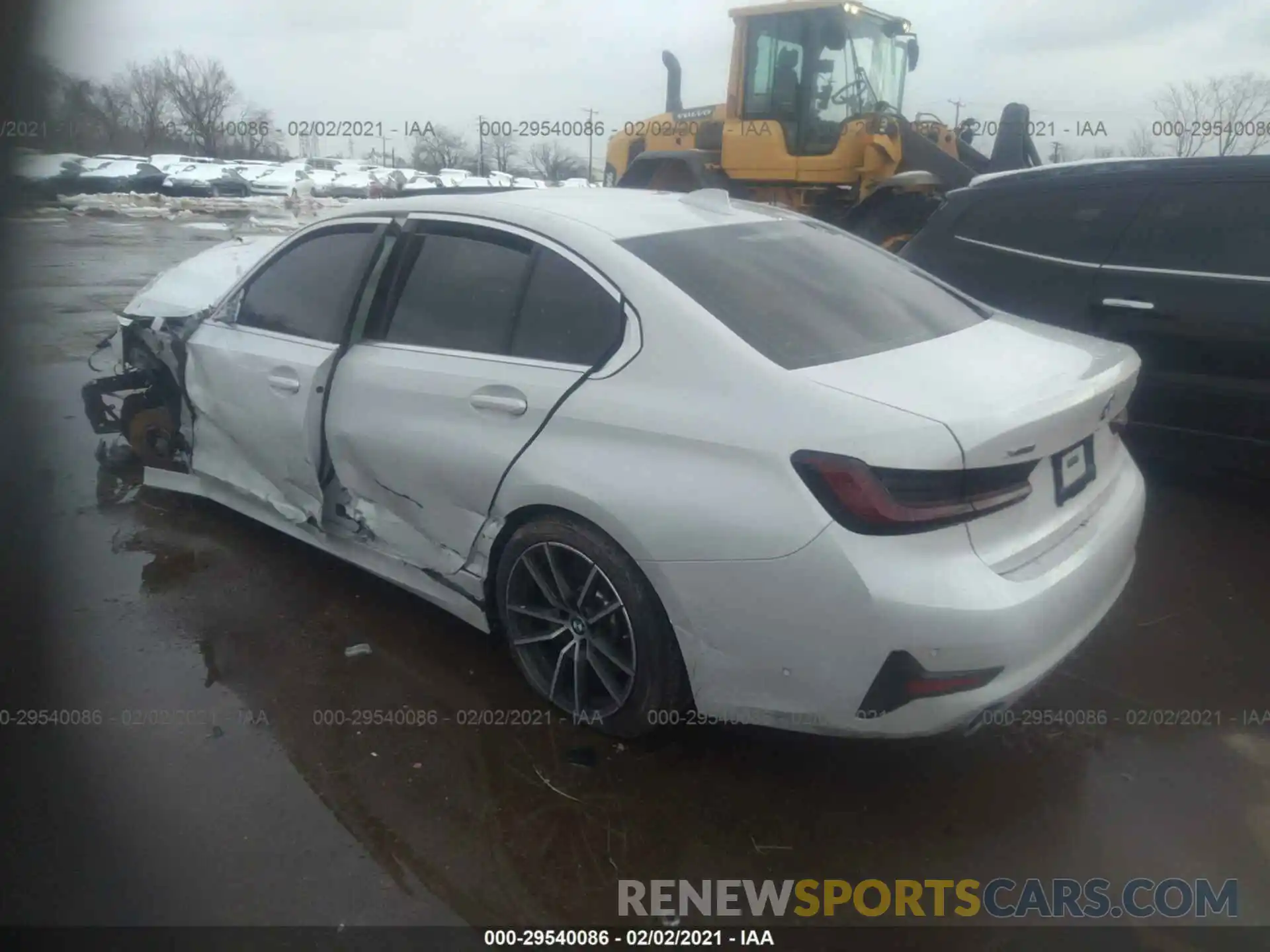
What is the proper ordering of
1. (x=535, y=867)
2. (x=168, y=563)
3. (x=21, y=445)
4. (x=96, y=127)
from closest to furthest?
(x=535, y=867), (x=168, y=563), (x=21, y=445), (x=96, y=127)

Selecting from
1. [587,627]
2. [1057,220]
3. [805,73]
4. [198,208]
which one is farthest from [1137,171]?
[198,208]

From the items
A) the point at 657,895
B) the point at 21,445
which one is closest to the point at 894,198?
the point at 21,445

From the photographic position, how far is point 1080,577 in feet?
8.41

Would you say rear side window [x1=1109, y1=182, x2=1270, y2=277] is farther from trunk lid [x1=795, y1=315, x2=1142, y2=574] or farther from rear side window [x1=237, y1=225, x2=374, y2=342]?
rear side window [x1=237, y1=225, x2=374, y2=342]

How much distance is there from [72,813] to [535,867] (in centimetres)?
135

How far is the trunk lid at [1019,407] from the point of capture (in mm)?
2369

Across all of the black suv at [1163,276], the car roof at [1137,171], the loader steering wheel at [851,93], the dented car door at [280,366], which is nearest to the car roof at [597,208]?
the dented car door at [280,366]

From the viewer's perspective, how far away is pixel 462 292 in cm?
327

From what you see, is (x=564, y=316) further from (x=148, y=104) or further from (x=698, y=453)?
(x=148, y=104)

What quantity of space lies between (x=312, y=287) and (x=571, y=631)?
6.11 ft

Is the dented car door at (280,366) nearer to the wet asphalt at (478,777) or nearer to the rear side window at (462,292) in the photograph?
the rear side window at (462,292)

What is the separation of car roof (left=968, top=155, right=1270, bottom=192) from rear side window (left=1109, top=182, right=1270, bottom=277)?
0.17 ft

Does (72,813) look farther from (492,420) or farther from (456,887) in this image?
(492,420)

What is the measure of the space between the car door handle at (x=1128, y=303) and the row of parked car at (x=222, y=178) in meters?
Answer: 18.7
